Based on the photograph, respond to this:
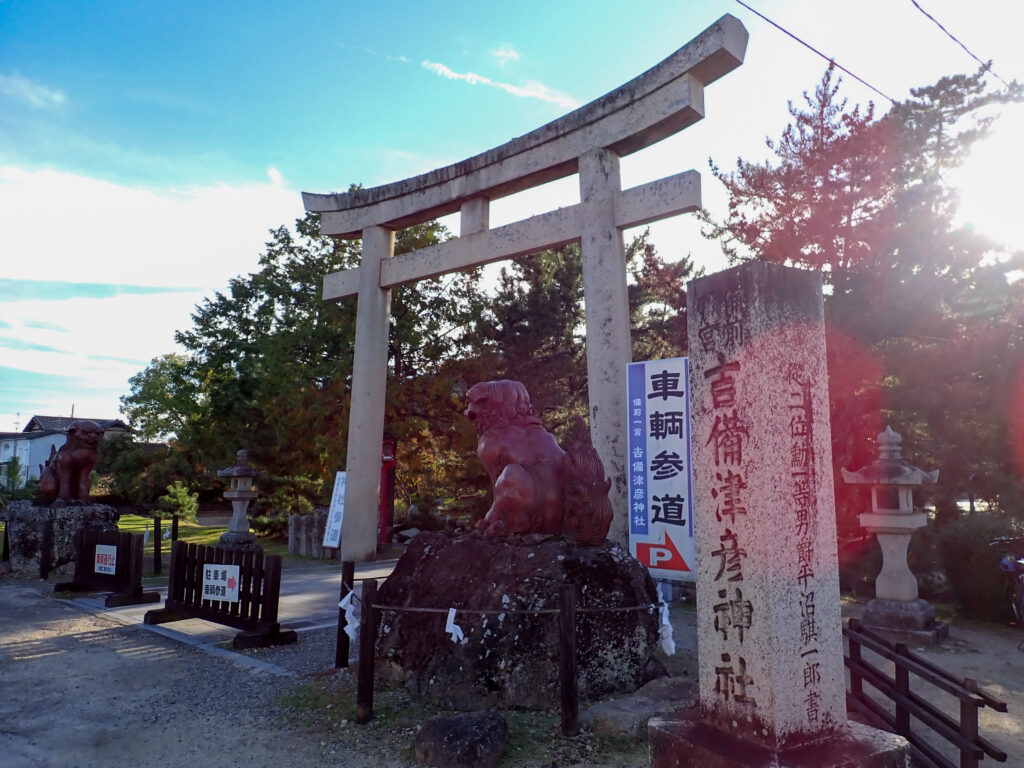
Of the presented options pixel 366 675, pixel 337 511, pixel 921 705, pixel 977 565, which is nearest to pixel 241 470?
pixel 337 511

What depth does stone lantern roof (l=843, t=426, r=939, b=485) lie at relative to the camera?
7.56 metres

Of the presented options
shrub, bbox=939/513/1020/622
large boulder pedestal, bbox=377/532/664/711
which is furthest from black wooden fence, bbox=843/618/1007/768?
shrub, bbox=939/513/1020/622

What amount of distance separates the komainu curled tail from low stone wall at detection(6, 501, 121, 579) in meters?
9.30

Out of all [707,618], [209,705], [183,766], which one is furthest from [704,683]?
[209,705]

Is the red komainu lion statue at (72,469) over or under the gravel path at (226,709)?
over

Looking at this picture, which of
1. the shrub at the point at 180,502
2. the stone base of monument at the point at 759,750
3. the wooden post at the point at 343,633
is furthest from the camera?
the shrub at the point at 180,502

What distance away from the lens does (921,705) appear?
369 cm

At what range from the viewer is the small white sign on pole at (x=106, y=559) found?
30.7ft

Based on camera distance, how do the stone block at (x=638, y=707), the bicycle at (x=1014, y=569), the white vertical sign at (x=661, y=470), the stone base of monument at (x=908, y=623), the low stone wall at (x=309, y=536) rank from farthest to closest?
the low stone wall at (x=309, y=536) → the bicycle at (x=1014, y=569) → the stone base of monument at (x=908, y=623) → the white vertical sign at (x=661, y=470) → the stone block at (x=638, y=707)

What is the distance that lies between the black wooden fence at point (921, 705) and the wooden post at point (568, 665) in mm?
1907

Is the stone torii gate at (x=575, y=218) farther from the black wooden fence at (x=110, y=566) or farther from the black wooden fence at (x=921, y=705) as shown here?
the black wooden fence at (x=921, y=705)

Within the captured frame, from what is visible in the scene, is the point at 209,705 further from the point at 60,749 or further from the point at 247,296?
the point at 247,296

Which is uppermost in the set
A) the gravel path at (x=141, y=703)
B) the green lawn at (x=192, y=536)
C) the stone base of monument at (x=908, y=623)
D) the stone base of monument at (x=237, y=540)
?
the stone base of monument at (x=237, y=540)

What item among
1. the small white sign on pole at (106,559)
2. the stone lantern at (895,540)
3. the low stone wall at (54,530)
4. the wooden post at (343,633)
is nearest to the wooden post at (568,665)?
the wooden post at (343,633)
